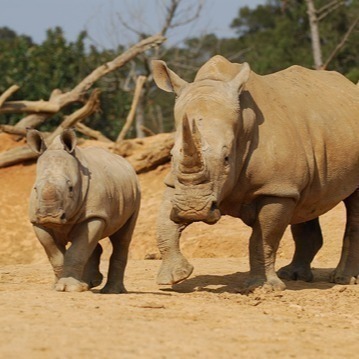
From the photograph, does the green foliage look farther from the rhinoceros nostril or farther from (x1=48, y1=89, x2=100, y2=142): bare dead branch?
the rhinoceros nostril

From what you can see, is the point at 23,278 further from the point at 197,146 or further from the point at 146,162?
the point at 146,162

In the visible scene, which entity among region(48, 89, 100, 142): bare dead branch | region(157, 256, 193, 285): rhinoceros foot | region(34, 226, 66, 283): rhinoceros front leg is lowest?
region(157, 256, 193, 285): rhinoceros foot

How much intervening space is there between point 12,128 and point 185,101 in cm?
978

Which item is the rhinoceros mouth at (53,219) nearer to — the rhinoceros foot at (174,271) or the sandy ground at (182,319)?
the sandy ground at (182,319)

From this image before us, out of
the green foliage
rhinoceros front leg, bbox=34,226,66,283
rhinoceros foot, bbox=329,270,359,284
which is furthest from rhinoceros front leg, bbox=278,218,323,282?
the green foliage

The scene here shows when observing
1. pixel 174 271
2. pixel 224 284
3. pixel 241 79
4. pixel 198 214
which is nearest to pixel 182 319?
pixel 198 214

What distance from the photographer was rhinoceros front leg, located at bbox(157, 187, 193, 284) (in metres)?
9.47

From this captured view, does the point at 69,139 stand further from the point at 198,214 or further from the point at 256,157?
the point at 256,157

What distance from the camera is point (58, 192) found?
880 cm

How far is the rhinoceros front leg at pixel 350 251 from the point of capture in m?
11.3

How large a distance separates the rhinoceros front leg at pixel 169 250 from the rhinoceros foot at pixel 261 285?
64 centimetres

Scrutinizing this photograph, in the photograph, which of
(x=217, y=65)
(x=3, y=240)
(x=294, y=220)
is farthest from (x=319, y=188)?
(x=3, y=240)

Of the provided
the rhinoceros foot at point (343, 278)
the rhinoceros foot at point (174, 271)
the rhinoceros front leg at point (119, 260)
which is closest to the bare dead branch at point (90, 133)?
the rhinoceros foot at point (343, 278)

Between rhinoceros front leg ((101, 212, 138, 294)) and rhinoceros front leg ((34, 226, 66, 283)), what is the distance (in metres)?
0.73
